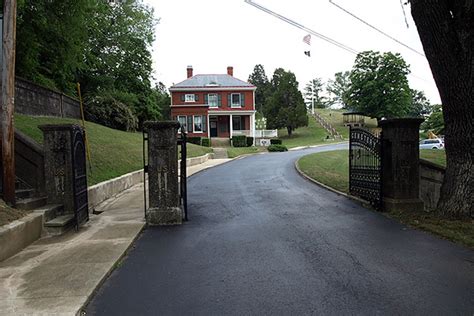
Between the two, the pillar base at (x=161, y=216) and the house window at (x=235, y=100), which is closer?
the pillar base at (x=161, y=216)

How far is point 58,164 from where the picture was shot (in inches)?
306

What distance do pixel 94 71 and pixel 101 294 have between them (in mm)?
32758

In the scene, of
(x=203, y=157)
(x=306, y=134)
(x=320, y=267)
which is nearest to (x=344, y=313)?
(x=320, y=267)

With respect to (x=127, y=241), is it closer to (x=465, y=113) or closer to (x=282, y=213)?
(x=282, y=213)

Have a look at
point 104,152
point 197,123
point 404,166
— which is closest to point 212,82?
point 197,123

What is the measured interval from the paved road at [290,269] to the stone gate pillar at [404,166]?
65cm

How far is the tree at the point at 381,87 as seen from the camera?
194ft

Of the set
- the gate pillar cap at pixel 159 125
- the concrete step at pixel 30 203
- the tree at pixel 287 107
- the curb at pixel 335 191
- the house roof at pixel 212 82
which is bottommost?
the curb at pixel 335 191

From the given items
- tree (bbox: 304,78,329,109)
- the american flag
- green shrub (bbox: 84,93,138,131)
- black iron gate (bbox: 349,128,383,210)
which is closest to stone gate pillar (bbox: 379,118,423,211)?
black iron gate (bbox: 349,128,383,210)

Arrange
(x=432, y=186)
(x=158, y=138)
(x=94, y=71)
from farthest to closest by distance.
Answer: (x=94, y=71), (x=432, y=186), (x=158, y=138)

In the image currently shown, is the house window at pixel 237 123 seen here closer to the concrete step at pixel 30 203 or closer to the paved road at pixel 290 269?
the paved road at pixel 290 269

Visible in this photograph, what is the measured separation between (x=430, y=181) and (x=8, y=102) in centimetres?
1083

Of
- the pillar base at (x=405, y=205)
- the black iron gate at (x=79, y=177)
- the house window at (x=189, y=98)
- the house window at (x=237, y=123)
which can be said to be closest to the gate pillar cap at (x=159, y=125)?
the black iron gate at (x=79, y=177)

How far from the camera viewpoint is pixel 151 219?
796cm
